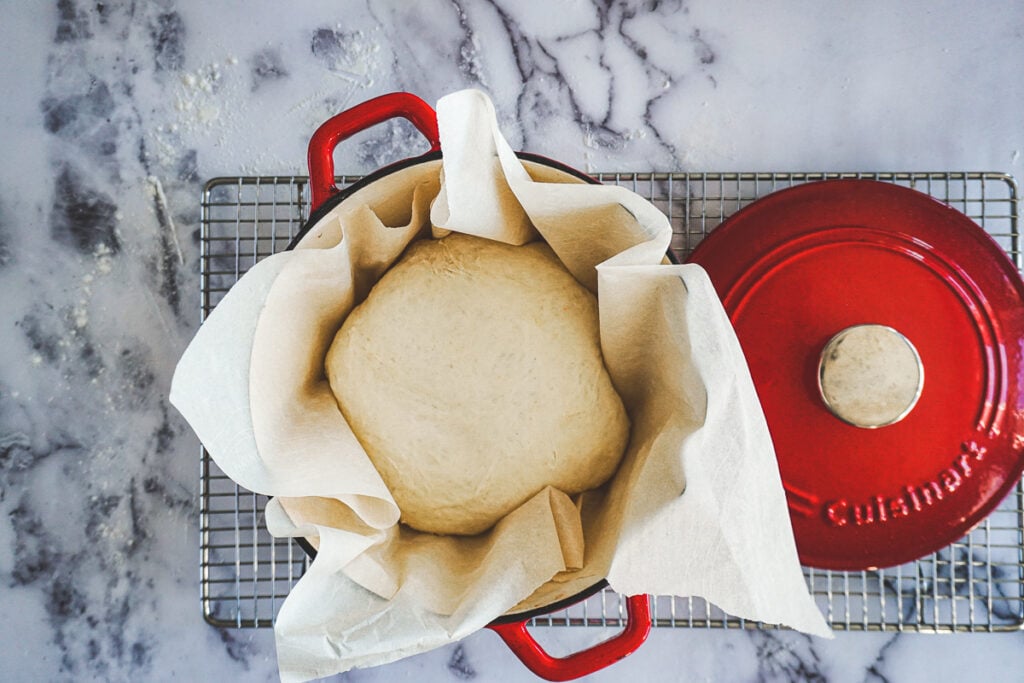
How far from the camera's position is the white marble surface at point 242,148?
654 millimetres

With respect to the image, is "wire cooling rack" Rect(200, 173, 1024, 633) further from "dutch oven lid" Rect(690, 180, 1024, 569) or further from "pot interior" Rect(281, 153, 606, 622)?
"pot interior" Rect(281, 153, 606, 622)

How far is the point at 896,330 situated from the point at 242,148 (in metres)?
0.56

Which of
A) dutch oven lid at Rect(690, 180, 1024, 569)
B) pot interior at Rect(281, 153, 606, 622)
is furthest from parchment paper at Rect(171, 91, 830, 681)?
dutch oven lid at Rect(690, 180, 1024, 569)

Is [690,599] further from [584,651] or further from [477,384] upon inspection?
[477,384]

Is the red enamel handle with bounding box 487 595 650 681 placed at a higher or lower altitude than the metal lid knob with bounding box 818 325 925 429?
lower

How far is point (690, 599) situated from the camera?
64 cm

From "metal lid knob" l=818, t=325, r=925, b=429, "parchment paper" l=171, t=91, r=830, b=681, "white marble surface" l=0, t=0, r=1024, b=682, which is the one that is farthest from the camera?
"white marble surface" l=0, t=0, r=1024, b=682

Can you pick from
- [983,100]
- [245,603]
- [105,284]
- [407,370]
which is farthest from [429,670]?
[983,100]

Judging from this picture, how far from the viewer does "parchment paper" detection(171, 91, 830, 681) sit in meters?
0.40

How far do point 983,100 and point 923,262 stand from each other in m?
0.21

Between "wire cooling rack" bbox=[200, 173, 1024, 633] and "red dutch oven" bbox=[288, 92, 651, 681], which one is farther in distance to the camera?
"wire cooling rack" bbox=[200, 173, 1024, 633]

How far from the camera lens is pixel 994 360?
565 millimetres

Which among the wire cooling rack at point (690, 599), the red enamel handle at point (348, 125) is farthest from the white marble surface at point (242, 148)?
the red enamel handle at point (348, 125)

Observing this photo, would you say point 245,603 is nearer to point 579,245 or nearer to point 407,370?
point 407,370
